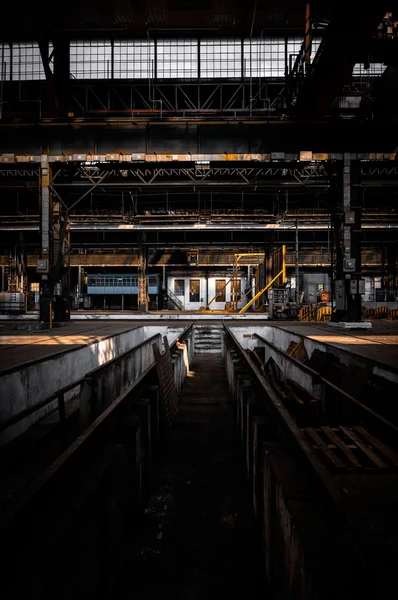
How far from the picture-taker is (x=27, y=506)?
1865 mm

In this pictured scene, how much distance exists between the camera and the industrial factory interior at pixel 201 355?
2.04 m

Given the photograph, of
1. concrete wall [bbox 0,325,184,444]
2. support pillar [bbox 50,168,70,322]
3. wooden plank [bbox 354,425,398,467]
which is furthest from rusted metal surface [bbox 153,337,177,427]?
support pillar [bbox 50,168,70,322]

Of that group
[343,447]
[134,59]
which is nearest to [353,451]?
[343,447]

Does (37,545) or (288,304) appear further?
(288,304)

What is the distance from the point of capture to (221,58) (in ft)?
50.6

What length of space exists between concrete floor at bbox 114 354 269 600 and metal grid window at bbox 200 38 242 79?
1633 centimetres

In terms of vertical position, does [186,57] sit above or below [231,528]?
above

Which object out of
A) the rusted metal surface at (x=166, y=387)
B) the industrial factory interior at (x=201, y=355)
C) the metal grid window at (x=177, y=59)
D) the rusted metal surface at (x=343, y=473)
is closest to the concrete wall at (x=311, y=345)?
the industrial factory interior at (x=201, y=355)

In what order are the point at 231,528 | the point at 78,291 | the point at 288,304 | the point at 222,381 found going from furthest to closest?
the point at 78,291
the point at 288,304
the point at 222,381
the point at 231,528

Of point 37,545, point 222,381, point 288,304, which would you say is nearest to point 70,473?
point 37,545

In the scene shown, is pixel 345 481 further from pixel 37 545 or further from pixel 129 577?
pixel 37 545

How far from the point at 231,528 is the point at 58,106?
14.6m

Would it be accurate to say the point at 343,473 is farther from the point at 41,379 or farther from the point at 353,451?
the point at 41,379

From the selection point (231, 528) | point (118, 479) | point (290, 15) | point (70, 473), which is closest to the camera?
point (70, 473)
